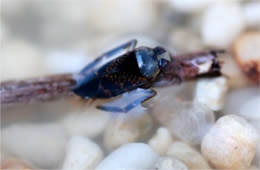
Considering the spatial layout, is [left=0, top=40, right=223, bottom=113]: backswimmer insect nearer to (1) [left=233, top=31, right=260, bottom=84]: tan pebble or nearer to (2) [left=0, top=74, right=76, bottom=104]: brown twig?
(2) [left=0, top=74, right=76, bottom=104]: brown twig

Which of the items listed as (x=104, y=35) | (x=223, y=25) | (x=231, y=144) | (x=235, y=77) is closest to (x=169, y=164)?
(x=231, y=144)

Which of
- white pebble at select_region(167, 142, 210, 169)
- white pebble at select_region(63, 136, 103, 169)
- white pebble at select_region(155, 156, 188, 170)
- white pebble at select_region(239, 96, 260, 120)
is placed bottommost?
white pebble at select_region(63, 136, 103, 169)

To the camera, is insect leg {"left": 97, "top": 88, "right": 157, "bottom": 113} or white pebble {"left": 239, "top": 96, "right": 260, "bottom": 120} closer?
white pebble {"left": 239, "top": 96, "right": 260, "bottom": 120}

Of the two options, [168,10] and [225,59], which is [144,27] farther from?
[225,59]

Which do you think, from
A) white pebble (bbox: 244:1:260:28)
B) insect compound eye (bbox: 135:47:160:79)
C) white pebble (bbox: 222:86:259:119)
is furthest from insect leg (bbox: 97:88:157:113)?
white pebble (bbox: 244:1:260:28)

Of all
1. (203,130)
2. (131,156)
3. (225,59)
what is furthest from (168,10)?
(131,156)

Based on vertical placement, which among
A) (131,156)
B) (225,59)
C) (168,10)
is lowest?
(131,156)

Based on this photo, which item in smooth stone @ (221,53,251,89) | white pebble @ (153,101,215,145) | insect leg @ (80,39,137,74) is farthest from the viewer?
insect leg @ (80,39,137,74)
